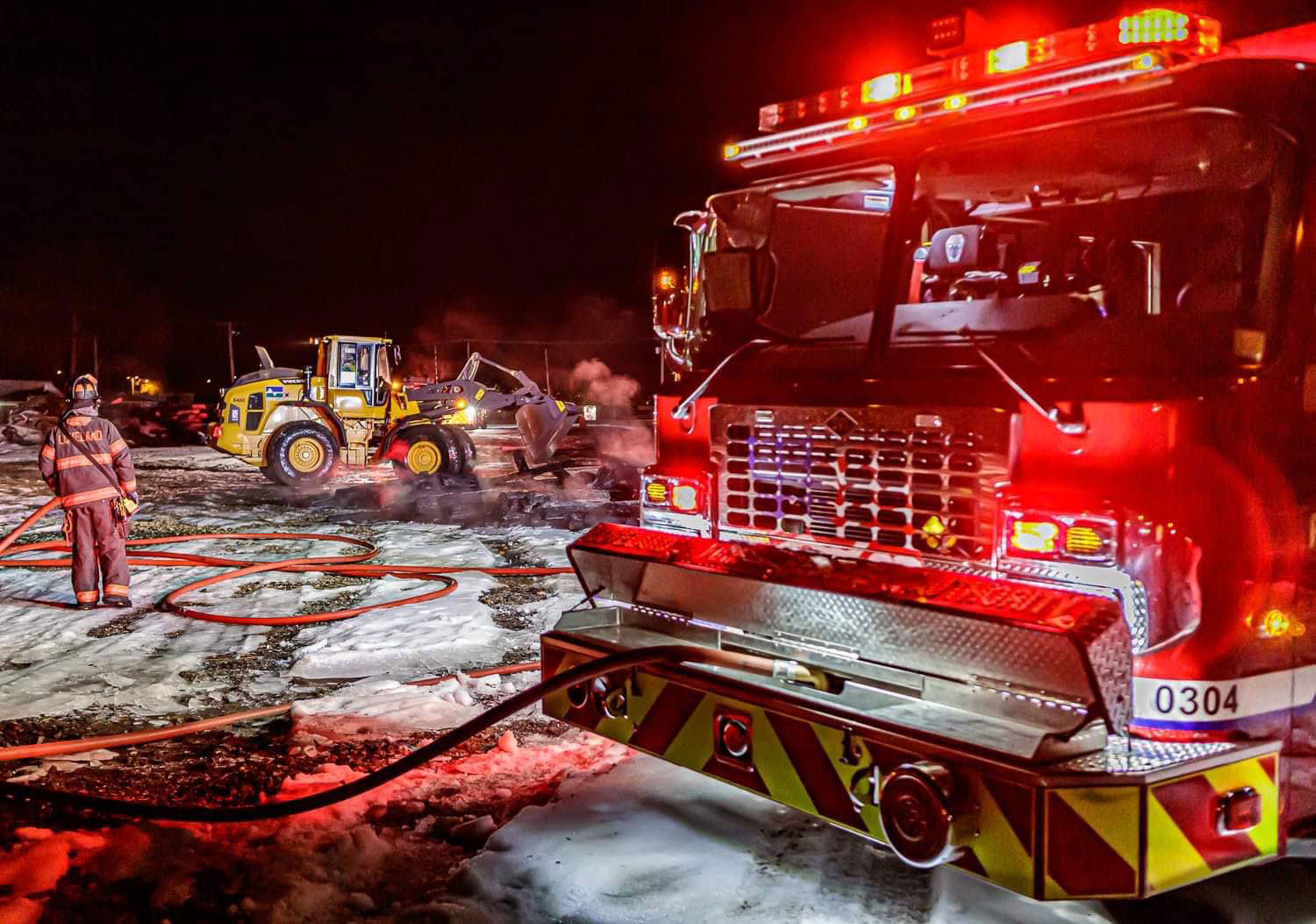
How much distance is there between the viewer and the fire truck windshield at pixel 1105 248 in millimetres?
2826

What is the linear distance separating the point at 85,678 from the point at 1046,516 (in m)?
5.51

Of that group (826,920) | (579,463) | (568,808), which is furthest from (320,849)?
(579,463)

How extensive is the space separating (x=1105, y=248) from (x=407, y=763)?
2913 millimetres

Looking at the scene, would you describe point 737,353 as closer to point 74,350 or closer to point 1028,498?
point 1028,498

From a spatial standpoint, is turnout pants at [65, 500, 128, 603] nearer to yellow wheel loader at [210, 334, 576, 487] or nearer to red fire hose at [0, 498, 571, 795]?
red fire hose at [0, 498, 571, 795]

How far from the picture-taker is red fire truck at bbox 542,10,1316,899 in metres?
2.53

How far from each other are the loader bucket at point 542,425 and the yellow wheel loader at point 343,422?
0.02m

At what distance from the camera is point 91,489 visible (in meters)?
7.46

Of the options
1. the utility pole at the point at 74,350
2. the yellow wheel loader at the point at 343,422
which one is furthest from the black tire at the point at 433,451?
the utility pole at the point at 74,350

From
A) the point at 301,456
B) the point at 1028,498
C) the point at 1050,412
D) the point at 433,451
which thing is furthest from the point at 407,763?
the point at 301,456

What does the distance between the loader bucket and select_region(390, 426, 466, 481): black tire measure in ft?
6.96

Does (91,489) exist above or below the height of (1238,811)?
above

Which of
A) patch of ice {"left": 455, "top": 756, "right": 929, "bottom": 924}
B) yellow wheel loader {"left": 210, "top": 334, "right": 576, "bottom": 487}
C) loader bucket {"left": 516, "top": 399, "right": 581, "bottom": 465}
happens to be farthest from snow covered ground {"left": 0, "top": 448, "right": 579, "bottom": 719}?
loader bucket {"left": 516, "top": 399, "right": 581, "bottom": 465}

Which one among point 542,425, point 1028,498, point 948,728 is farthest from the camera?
point 542,425
